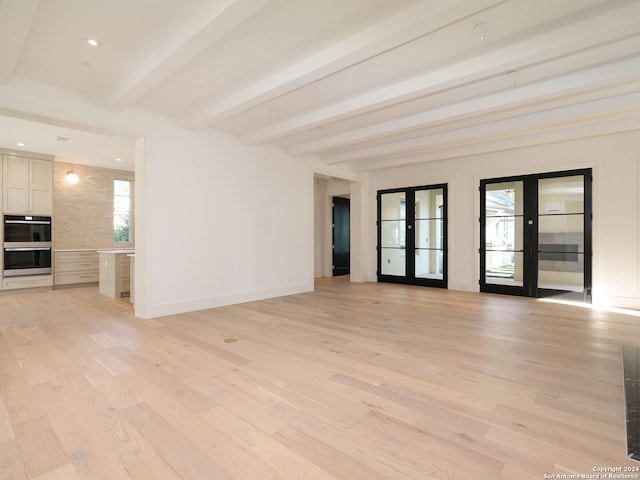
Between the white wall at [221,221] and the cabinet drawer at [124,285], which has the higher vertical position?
the white wall at [221,221]

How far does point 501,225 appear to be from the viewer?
6477 millimetres

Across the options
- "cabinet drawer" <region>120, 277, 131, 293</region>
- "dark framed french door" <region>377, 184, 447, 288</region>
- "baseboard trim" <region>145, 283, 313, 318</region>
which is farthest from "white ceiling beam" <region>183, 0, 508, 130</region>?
"dark framed french door" <region>377, 184, 447, 288</region>

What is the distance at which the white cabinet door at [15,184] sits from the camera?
21.1 ft

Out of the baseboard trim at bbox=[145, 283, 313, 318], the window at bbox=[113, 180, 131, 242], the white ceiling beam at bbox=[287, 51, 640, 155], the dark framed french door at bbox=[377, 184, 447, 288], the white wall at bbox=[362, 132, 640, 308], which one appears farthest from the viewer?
the window at bbox=[113, 180, 131, 242]

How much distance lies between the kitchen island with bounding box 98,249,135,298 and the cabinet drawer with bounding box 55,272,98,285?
1565 millimetres

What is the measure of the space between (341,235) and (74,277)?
6.54 meters

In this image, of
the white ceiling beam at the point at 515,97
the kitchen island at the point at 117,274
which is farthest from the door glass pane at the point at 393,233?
the kitchen island at the point at 117,274

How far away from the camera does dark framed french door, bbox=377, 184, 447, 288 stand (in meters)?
7.32

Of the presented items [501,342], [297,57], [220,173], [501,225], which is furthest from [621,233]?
[220,173]

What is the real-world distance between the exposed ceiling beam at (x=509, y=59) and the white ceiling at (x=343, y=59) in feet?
0.03

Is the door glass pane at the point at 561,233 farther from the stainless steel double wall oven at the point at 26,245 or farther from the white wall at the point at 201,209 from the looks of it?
the stainless steel double wall oven at the point at 26,245

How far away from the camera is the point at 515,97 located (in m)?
3.85

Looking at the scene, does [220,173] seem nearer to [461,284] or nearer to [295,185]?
[295,185]

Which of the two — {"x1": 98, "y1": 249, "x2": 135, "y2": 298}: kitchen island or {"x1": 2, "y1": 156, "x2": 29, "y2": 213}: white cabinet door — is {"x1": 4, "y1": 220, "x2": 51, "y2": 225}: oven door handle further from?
{"x1": 98, "y1": 249, "x2": 135, "y2": 298}: kitchen island
